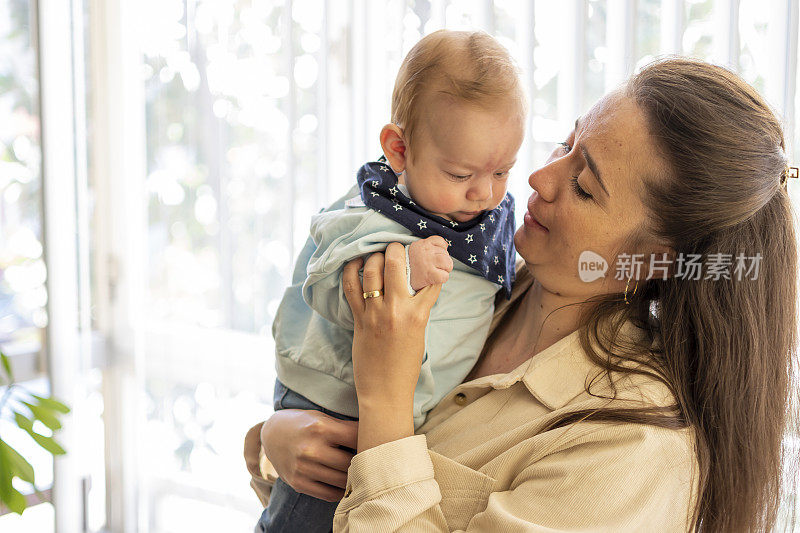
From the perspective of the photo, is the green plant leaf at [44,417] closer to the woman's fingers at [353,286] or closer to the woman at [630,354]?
the woman at [630,354]

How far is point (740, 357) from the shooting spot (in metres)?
1.23

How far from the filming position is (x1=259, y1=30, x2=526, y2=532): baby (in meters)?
1.26

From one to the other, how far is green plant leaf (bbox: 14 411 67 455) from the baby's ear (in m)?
1.10

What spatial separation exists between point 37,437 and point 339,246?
1.00 meters

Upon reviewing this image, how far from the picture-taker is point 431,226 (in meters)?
1.33

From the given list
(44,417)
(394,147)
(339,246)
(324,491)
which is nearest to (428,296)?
(339,246)

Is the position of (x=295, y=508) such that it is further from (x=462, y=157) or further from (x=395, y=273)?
(x=462, y=157)

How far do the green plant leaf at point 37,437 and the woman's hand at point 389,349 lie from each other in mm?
937

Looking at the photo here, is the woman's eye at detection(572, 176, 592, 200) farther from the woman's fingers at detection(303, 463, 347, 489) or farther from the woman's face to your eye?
the woman's fingers at detection(303, 463, 347, 489)

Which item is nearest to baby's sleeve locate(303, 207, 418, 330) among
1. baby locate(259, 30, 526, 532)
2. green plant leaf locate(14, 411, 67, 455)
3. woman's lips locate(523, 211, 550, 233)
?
baby locate(259, 30, 526, 532)

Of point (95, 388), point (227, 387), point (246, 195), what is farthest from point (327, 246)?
point (95, 388)

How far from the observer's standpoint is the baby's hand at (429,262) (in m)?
1.26

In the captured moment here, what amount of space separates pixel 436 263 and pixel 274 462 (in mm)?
541

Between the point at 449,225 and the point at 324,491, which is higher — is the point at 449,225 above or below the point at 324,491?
above
